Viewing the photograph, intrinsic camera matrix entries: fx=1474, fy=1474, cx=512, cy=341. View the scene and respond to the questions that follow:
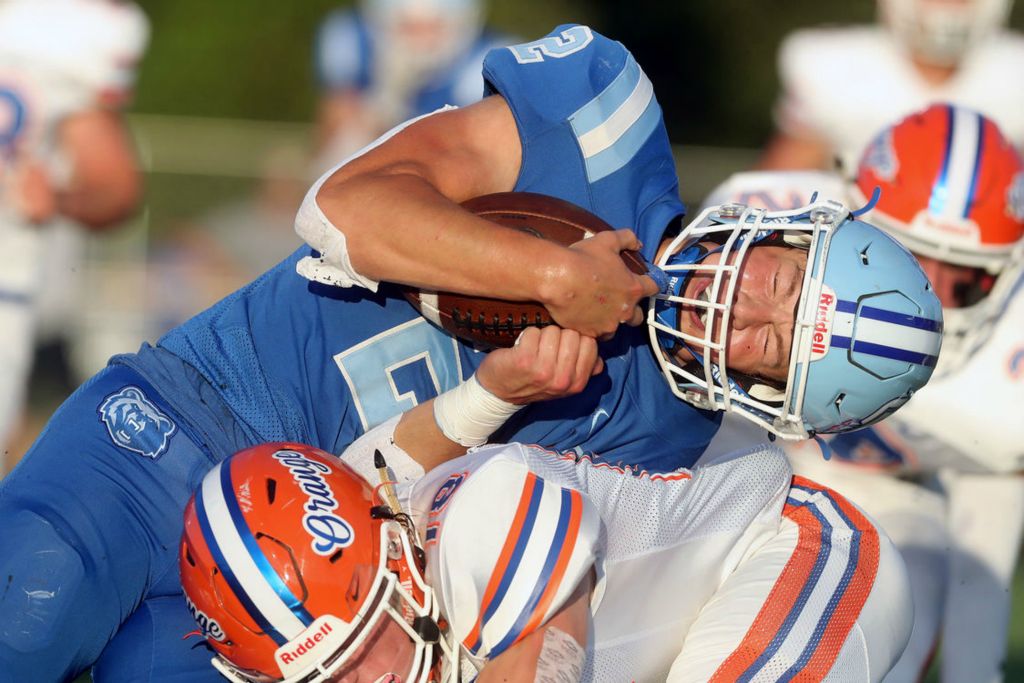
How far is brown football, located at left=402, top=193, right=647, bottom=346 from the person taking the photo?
299 cm

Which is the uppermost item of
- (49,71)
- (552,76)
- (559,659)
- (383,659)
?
(552,76)

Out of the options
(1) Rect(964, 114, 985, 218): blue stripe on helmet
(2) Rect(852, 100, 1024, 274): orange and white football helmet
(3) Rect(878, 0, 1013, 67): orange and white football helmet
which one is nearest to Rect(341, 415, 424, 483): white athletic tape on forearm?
(2) Rect(852, 100, 1024, 274): orange and white football helmet

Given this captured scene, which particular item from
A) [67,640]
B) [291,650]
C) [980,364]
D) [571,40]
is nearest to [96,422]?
[67,640]

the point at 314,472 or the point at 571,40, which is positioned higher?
the point at 571,40

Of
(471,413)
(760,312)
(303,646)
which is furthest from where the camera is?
(760,312)

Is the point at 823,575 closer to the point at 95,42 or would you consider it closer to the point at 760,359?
the point at 760,359

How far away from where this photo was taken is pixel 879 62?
25.3ft

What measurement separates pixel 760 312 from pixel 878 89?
4.78 m

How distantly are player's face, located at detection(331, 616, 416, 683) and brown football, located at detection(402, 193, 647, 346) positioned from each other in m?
0.64

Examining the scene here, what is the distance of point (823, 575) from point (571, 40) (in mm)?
1312

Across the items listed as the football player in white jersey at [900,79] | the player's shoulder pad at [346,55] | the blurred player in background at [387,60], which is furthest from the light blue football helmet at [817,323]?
the player's shoulder pad at [346,55]

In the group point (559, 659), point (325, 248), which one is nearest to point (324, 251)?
point (325, 248)

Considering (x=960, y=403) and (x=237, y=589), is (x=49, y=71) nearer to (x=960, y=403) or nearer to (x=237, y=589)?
(x=960, y=403)

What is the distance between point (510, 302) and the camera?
9.77ft
